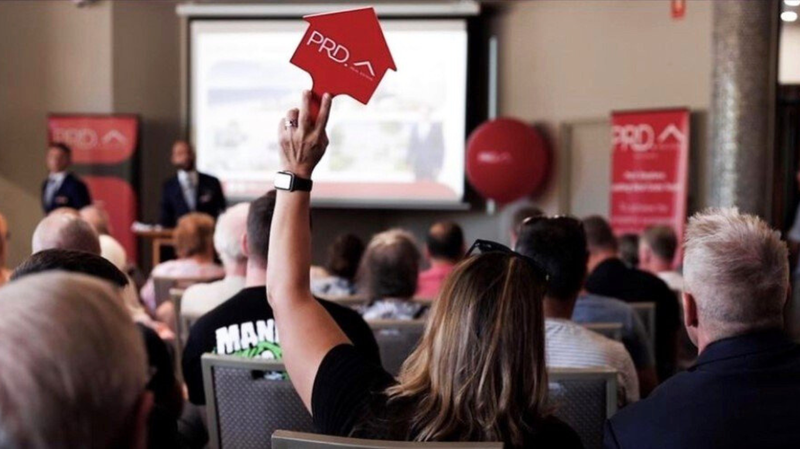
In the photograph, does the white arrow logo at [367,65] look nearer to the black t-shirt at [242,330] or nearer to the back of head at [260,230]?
the black t-shirt at [242,330]

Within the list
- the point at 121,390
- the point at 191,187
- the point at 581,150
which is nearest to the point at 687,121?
the point at 581,150

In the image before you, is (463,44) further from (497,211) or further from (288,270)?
(288,270)

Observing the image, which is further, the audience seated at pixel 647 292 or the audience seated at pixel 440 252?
the audience seated at pixel 440 252

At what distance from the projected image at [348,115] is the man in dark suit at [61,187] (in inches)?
51.1

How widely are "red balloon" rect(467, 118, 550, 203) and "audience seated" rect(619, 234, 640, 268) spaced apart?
10.0 ft

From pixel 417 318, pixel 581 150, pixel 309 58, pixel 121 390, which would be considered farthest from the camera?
pixel 581 150

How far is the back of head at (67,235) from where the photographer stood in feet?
9.55

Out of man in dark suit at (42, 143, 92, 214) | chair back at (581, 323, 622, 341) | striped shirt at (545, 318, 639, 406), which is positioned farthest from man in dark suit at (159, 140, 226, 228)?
striped shirt at (545, 318, 639, 406)

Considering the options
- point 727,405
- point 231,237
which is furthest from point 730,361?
point 231,237

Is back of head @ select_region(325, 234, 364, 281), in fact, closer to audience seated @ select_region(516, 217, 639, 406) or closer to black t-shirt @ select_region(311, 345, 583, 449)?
audience seated @ select_region(516, 217, 639, 406)

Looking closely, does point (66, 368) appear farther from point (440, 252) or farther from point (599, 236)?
point (440, 252)

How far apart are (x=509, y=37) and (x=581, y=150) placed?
4.49ft

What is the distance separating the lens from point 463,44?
30.7ft

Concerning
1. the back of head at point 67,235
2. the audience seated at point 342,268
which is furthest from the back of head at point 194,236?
the back of head at point 67,235
